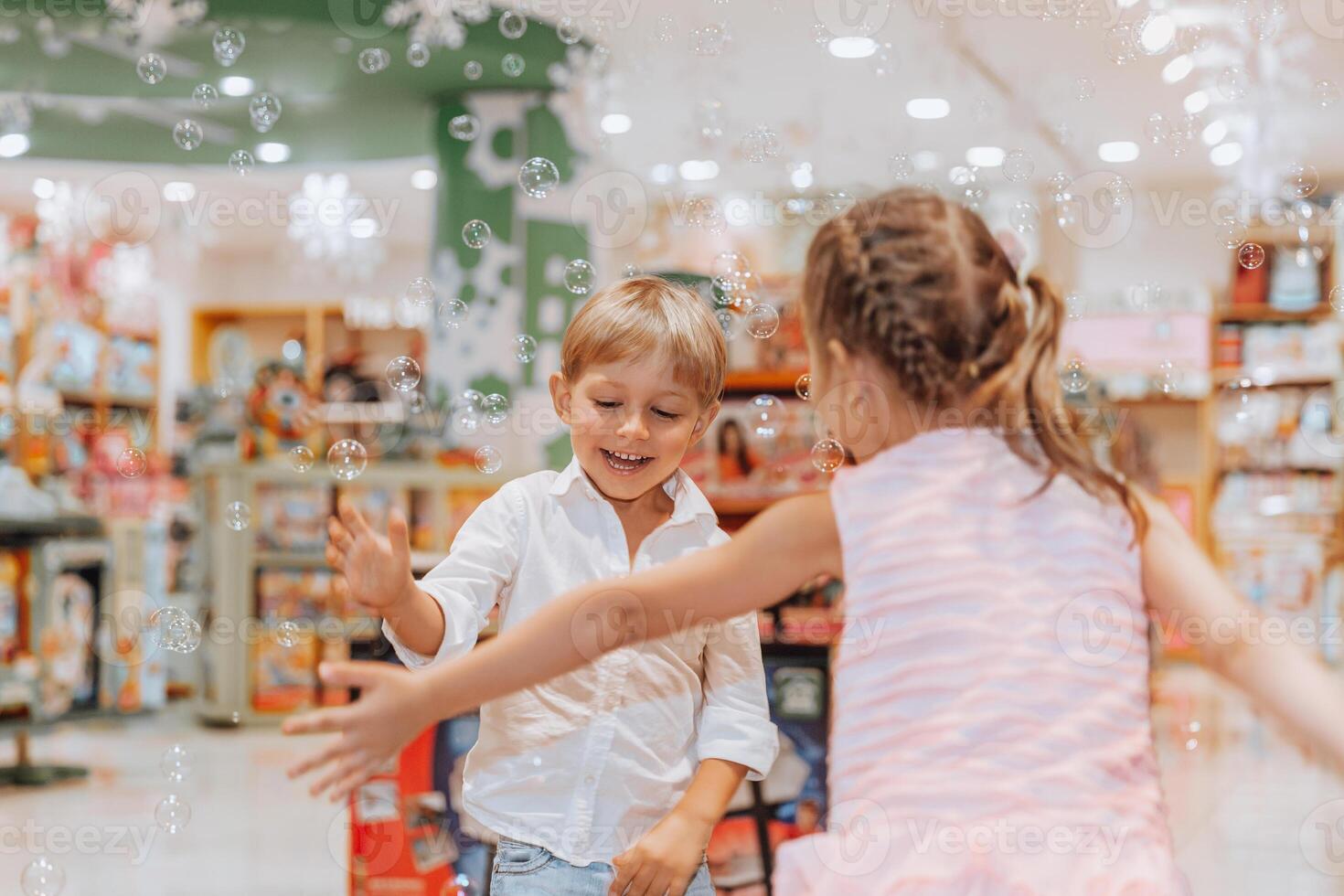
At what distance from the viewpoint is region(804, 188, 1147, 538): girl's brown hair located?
3.05 ft

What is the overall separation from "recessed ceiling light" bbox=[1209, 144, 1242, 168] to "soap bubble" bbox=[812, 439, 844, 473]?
566 cm

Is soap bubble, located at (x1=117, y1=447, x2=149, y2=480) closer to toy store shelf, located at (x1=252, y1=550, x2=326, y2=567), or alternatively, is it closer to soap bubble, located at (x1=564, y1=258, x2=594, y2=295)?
soap bubble, located at (x1=564, y1=258, x2=594, y2=295)

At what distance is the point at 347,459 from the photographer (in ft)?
6.78

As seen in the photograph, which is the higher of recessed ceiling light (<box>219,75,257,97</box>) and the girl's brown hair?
recessed ceiling light (<box>219,75,257,97</box>)

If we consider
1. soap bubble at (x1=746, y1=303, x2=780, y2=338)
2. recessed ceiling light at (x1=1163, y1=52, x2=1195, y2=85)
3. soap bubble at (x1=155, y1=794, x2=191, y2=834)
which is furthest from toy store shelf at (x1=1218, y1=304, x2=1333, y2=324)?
soap bubble at (x1=155, y1=794, x2=191, y2=834)

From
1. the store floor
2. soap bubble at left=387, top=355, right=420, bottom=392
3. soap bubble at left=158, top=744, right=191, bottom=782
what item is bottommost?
the store floor

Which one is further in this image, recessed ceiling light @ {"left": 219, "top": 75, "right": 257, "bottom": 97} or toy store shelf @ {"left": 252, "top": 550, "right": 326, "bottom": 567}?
toy store shelf @ {"left": 252, "top": 550, "right": 326, "bottom": 567}

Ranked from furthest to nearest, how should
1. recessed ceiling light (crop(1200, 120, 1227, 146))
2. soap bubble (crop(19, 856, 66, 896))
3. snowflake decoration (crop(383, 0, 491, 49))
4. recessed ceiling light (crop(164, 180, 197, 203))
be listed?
recessed ceiling light (crop(164, 180, 197, 203))
recessed ceiling light (crop(1200, 120, 1227, 146))
snowflake decoration (crop(383, 0, 491, 49))
soap bubble (crop(19, 856, 66, 896))

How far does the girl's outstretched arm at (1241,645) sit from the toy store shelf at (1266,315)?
7.41 m

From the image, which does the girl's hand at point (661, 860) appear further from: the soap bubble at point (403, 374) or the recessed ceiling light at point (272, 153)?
the recessed ceiling light at point (272, 153)

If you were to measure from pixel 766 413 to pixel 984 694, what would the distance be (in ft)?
5.11

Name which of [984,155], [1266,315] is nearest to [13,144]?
[984,155]

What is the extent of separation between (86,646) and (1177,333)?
235 inches

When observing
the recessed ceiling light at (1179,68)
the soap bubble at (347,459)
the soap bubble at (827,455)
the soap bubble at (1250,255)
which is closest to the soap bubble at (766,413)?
the soap bubble at (827,455)
